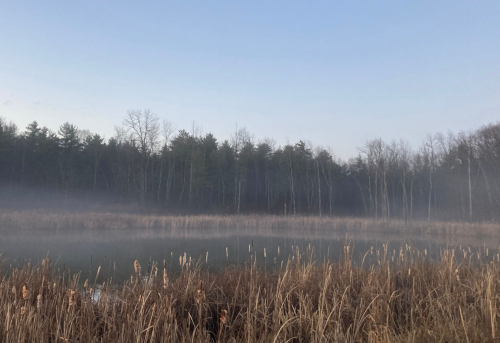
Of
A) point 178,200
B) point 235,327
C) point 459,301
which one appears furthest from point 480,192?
point 235,327

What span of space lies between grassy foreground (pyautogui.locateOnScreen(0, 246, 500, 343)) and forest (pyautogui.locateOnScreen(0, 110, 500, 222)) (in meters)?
25.7

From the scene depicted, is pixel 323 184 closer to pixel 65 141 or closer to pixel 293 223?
pixel 293 223

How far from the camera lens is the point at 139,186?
3481 centimetres

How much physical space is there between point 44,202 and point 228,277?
28.3 m

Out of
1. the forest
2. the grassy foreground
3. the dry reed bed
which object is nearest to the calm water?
the dry reed bed

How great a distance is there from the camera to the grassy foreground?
2.82m

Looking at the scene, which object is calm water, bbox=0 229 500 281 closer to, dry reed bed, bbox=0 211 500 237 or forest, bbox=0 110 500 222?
dry reed bed, bbox=0 211 500 237

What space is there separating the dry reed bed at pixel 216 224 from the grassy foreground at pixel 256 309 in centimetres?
1398

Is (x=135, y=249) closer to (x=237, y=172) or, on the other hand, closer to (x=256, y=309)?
(x=256, y=309)

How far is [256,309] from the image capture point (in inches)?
132

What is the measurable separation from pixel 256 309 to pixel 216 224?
16455 millimetres

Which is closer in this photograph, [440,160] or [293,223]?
[293,223]

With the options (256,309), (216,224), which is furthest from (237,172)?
(256,309)

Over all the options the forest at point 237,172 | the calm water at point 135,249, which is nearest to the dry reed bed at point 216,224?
the calm water at point 135,249
